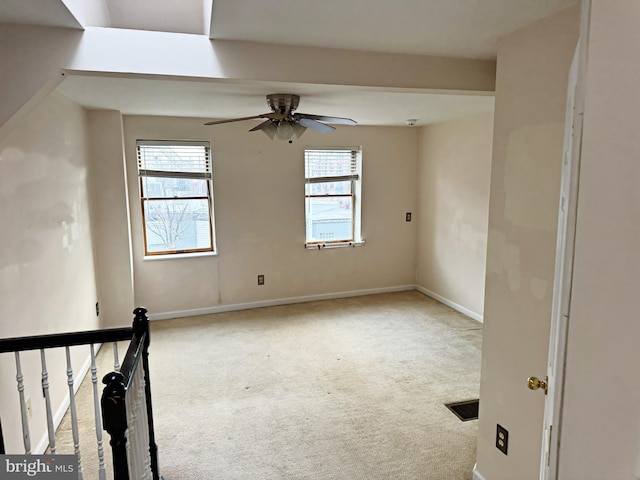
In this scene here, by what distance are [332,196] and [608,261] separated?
4743mm

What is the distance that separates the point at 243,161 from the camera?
4.83m

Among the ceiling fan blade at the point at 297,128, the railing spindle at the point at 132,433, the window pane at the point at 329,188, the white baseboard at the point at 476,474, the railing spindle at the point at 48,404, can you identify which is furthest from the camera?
the window pane at the point at 329,188

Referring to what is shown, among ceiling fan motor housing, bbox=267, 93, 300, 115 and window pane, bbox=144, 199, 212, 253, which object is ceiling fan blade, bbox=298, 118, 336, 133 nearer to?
ceiling fan motor housing, bbox=267, 93, 300, 115

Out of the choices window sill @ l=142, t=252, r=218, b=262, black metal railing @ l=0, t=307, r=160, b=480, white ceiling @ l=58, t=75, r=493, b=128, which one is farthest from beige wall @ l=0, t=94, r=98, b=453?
window sill @ l=142, t=252, r=218, b=262

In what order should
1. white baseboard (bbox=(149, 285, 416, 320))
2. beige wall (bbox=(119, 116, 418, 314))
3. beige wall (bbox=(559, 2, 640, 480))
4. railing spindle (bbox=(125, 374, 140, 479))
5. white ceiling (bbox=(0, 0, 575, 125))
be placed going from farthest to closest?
white baseboard (bbox=(149, 285, 416, 320)) → beige wall (bbox=(119, 116, 418, 314)) → white ceiling (bbox=(0, 0, 575, 125)) → railing spindle (bbox=(125, 374, 140, 479)) → beige wall (bbox=(559, 2, 640, 480))

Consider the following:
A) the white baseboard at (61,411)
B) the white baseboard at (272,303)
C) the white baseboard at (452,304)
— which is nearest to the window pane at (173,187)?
the white baseboard at (272,303)

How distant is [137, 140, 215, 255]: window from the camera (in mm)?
4547

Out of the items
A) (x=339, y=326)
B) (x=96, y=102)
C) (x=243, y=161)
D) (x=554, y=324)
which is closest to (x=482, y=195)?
(x=339, y=326)

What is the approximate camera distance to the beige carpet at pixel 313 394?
7.89 ft

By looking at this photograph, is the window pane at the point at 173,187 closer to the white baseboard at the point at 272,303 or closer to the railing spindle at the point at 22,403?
the white baseboard at the point at 272,303

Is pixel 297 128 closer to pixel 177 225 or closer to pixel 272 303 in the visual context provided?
pixel 177 225

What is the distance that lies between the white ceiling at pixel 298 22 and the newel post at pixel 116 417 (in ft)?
4.79

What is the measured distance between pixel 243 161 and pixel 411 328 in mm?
2700

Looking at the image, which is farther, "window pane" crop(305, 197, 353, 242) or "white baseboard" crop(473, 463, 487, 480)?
"window pane" crop(305, 197, 353, 242)
